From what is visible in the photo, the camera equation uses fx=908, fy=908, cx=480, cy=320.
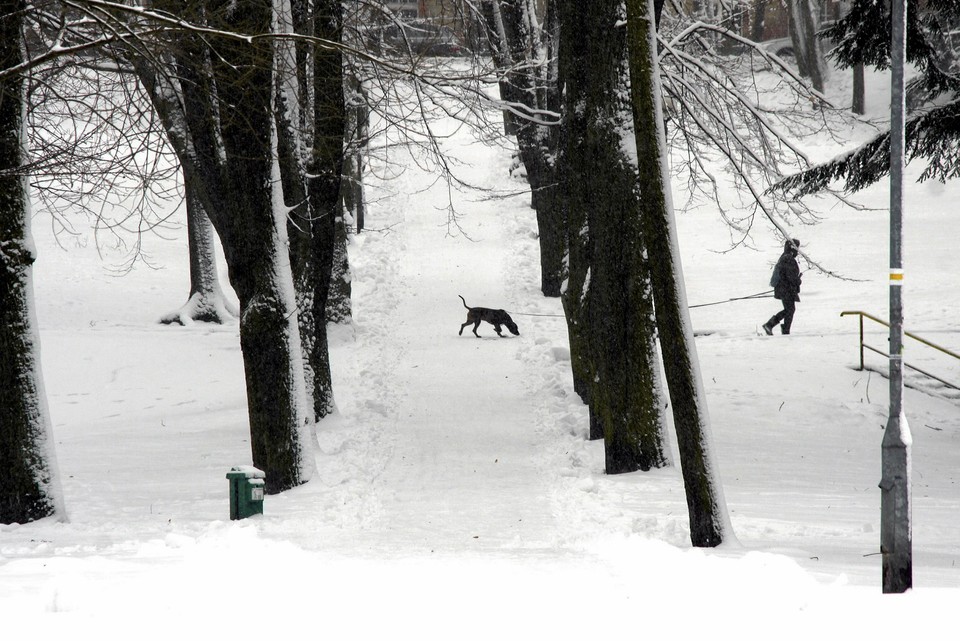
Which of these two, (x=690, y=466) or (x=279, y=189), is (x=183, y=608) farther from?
(x=279, y=189)

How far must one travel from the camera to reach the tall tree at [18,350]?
8047 millimetres

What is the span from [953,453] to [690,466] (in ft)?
22.5

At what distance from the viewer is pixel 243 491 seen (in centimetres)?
827

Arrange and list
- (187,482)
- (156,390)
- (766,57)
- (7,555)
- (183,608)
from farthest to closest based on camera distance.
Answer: (156,390) → (766,57) → (187,482) → (7,555) → (183,608)

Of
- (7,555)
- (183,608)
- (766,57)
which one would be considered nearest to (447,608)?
(183,608)

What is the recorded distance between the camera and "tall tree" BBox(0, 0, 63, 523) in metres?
8.05

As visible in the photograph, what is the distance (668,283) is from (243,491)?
4.27m

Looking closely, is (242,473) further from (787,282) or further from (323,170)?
(787,282)

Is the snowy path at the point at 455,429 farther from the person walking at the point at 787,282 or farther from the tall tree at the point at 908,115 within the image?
the person walking at the point at 787,282

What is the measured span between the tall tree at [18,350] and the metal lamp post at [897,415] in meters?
6.92

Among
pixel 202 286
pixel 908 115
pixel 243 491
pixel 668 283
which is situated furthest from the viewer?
pixel 202 286

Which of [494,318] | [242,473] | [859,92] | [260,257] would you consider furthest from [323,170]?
[859,92]

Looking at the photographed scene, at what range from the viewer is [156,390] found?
16.7m

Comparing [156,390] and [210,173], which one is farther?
[156,390]
